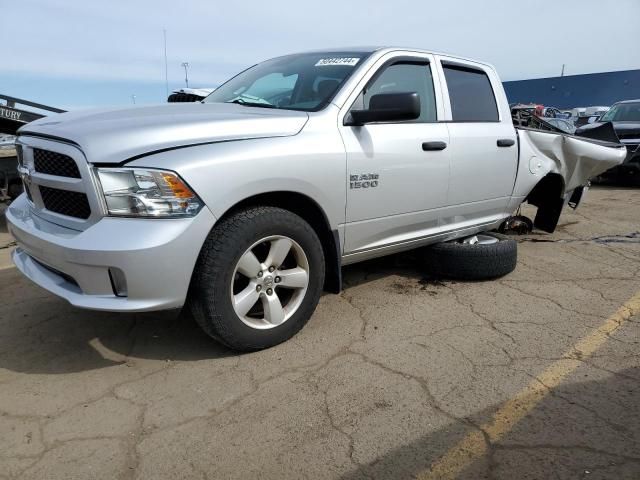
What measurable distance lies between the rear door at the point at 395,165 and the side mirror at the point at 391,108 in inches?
6.6

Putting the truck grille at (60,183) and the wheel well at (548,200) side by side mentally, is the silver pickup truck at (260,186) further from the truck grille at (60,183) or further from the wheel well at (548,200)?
the wheel well at (548,200)

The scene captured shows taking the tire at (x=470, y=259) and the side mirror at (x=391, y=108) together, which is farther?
the tire at (x=470, y=259)

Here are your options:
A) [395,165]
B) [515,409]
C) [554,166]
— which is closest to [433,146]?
[395,165]

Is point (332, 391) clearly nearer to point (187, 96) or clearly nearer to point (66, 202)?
point (66, 202)

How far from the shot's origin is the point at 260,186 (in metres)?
2.69

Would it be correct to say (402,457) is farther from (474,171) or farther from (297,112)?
(474,171)

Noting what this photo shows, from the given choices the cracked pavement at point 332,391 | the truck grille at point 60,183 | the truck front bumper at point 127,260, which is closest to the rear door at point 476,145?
the cracked pavement at point 332,391

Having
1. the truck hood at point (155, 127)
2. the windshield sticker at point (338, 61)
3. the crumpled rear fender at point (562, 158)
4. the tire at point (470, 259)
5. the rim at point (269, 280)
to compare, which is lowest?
the tire at point (470, 259)

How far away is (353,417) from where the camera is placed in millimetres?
2361

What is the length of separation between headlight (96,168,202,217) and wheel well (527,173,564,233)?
14.0 ft

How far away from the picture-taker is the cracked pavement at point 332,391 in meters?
2.07

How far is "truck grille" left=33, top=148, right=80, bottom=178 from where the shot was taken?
250 cm

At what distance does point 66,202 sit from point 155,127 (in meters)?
0.63

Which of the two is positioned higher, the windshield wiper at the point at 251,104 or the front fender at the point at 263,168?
the windshield wiper at the point at 251,104
